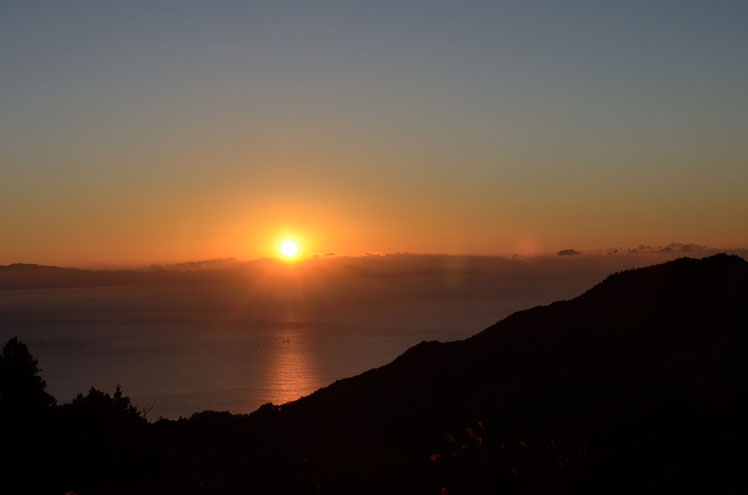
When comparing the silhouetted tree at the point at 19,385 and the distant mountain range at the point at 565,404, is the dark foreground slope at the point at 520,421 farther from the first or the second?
the silhouetted tree at the point at 19,385

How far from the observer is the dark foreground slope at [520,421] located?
13414 millimetres

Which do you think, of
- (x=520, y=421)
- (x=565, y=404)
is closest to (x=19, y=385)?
(x=520, y=421)

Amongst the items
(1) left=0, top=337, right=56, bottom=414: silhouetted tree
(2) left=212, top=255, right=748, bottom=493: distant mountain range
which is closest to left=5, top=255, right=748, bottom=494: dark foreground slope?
(2) left=212, top=255, right=748, bottom=493: distant mountain range

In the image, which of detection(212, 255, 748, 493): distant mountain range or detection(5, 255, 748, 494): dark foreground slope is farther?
detection(5, 255, 748, 494): dark foreground slope

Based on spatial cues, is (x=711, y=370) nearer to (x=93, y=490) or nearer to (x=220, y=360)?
(x=93, y=490)

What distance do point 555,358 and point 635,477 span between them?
14.2 meters

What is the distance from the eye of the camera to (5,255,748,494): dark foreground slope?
13414 mm

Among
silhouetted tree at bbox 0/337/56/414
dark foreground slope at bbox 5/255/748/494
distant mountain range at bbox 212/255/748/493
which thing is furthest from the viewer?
silhouetted tree at bbox 0/337/56/414

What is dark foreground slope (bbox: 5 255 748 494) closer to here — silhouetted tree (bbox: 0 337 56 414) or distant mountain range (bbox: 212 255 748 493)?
distant mountain range (bbox: 212 255 748 493)

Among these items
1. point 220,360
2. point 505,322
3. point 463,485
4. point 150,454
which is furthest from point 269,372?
point 463,485

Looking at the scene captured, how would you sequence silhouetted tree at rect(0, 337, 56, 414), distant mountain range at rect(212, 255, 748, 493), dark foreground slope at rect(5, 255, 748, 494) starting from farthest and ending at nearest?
silhouetted tree at rect(0, 337, 56, 414) → dark foreground slope at rect(5, 255, 748, 494) → distant mountain range at rect(212, 255, 748, 493)

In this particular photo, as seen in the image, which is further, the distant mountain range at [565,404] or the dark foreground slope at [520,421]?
the dark foreground slope at [520,421]

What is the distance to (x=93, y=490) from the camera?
17859 mm

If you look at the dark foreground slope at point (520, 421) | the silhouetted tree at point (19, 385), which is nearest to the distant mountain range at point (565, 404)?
the dark foreground slope at point (520, 421)
